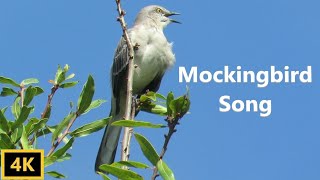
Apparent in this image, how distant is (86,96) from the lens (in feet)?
10.3

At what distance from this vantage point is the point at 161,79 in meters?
7.31

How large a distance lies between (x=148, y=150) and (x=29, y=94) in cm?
88

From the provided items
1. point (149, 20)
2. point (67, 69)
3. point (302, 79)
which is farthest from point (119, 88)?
point (67, 69)

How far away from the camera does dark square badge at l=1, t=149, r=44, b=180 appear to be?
255 centimetres

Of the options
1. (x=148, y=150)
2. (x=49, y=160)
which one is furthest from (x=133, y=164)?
(x=49, y=160)

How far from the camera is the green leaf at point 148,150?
2633mm

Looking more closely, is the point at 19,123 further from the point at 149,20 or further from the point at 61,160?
the point at 149,20

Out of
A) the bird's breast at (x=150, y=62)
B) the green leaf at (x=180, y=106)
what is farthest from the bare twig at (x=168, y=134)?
the bird's breast at (x=150, y=62)

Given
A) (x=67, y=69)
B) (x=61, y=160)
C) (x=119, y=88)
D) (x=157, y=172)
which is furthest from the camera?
(x=119, y=88)

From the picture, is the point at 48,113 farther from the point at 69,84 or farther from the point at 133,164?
the point at 133,164

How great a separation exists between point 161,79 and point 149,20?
2.81ft

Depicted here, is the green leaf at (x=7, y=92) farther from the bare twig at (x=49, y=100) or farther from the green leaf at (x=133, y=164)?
the green leaf at (x=133, y=164)

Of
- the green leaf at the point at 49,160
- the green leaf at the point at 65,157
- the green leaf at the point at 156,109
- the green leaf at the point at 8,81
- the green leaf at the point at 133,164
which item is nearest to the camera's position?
the green leaf at the point at 133,164

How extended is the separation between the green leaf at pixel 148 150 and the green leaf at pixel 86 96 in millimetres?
457
